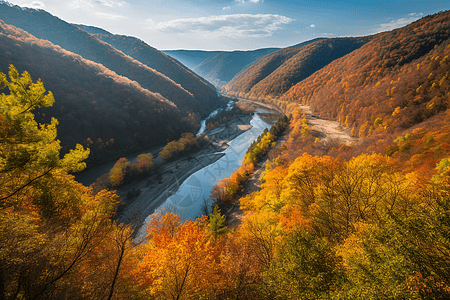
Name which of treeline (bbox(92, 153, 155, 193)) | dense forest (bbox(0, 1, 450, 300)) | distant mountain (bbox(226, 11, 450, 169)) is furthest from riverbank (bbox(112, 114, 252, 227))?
distant mountain (bbox(226, 11, 450, 169))

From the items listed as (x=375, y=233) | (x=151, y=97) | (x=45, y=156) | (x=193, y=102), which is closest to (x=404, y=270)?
(x=375, y=233)

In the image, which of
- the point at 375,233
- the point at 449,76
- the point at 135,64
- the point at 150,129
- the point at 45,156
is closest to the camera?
the point at 45,156

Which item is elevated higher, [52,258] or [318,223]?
[52,258]

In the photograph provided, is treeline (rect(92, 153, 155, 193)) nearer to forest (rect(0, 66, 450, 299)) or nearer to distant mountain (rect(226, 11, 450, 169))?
forest (rect(0, 66, 450, 299))

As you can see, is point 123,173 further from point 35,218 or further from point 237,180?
point 35,218

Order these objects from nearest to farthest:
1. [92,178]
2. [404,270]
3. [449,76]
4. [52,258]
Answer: [52,258]
[404,270]
[449,76]
[92,178]

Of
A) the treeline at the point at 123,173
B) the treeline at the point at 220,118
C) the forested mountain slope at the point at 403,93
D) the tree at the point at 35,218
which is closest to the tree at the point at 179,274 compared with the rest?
the tree at the point at 35,218

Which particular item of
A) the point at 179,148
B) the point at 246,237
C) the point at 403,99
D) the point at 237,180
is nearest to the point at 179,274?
the point at 246,237

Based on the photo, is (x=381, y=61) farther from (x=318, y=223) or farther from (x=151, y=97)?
(x=151, y=97)
